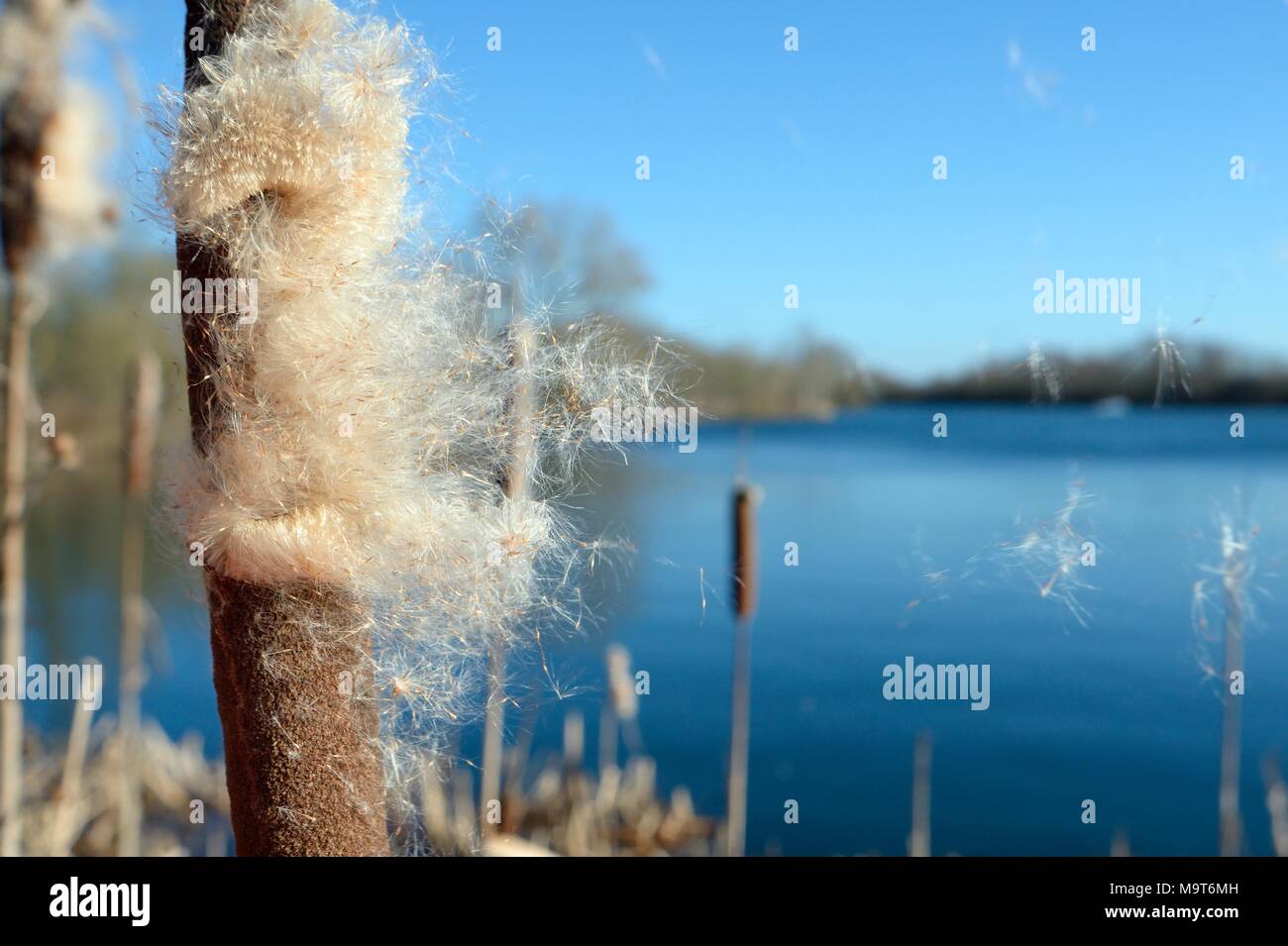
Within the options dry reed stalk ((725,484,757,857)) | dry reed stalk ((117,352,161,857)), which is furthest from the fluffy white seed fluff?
dry reed stalk ((117,352,161,857))

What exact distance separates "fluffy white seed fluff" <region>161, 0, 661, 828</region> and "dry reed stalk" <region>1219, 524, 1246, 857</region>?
1.60 metres

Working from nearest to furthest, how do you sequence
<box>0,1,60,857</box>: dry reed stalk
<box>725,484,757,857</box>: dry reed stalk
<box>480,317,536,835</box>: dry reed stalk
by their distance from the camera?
<box>480,317,536,835</box>: dry reed stalk → <box>0,1,60,857</box>: dry reed stalk → <box>725,484,757,857</box>: dry reed stalk

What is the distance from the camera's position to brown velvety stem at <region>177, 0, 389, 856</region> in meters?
1.24

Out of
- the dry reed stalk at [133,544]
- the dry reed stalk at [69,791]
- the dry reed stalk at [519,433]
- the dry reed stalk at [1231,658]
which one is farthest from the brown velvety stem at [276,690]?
the dry reed stalk at [69,791]

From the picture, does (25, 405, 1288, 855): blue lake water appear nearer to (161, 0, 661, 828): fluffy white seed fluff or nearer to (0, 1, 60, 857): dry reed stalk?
(161, 0, 661, 828): fluffy white seed fluff

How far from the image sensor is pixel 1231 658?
3.48 m

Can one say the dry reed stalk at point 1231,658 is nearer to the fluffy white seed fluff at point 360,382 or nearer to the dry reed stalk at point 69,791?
the fluffy white seed fluff at point 360,382

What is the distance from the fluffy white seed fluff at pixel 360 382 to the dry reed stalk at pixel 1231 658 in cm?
160

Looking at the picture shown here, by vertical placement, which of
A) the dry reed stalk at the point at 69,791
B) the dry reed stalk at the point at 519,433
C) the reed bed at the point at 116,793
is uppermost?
the dry reed stalk at the point at 519,433

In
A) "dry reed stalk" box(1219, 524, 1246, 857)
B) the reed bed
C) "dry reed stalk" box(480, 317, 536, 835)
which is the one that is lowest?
the reed bed

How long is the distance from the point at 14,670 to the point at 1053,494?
3412mm

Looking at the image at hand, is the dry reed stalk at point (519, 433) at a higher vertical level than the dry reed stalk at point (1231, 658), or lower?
higher

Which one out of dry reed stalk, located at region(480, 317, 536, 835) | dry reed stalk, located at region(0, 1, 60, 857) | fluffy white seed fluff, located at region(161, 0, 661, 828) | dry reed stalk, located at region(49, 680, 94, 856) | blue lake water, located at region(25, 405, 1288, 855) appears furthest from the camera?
dry reed stalk, located at region(49, 680, 94, 856)

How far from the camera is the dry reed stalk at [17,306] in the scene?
325 cm
